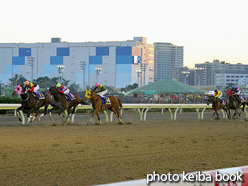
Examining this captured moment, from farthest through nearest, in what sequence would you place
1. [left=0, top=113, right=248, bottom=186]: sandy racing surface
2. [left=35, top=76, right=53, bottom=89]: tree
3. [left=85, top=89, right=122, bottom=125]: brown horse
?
[left=35, top=76, right=53, bottom=89]: tree → [left=85, top=89, right=122, bottom=125]: brown horse → [left=0, top=113, right=248, bottom=186]: sandy racing surface

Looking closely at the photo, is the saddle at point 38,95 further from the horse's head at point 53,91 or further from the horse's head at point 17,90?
the horse's head at point 17,90

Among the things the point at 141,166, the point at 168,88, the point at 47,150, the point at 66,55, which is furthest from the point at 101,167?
the point at 66,55

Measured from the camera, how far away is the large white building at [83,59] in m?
100

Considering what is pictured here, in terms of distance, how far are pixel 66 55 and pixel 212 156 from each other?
95.9 metres

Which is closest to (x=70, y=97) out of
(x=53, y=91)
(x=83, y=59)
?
(x=53, y=91)

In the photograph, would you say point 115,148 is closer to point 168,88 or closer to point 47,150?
point 47,150

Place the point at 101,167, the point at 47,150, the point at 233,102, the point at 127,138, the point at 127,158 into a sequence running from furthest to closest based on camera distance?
the point at 233,102 → the point at 127,138 → the point at 47,150 → the point at 127,158 → the point at 101,167

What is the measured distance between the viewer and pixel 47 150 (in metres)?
7.71

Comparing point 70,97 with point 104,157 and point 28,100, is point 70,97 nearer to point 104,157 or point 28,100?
point 28,100

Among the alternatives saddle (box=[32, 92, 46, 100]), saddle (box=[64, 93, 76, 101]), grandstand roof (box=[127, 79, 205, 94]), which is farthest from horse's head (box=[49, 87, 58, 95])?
grandstand roof (box=[127, 79, 205, 94])

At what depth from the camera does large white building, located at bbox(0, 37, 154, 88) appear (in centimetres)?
10000

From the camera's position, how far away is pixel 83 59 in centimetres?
10062

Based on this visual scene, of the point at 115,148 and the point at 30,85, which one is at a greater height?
the point at 30,85

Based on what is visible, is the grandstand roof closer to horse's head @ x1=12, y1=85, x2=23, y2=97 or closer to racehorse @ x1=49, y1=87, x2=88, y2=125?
racehorse @ x1=49, y1=87, x2=88, y2=125
